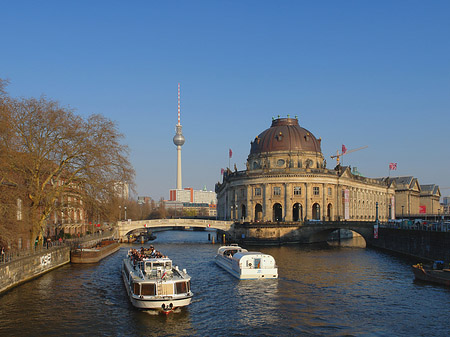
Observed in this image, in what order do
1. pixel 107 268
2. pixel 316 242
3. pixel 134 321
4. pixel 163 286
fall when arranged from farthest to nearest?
1. pixel 316 242
2. pixel 107 268
3. pixel 163 286
4. pixel 134 321

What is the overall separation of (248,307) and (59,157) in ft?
106

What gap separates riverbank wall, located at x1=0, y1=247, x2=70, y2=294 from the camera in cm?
4428

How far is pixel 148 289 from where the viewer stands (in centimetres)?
3859

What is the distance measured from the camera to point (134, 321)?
36.1m

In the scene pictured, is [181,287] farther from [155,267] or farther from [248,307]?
[248,307]

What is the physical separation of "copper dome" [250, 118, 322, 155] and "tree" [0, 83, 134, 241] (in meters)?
77.3

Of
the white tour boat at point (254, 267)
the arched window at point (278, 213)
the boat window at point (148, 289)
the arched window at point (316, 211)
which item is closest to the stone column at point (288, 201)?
the arched window at point (316, 211)

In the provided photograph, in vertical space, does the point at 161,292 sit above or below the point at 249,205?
below

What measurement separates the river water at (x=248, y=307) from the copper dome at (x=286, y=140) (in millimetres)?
74900

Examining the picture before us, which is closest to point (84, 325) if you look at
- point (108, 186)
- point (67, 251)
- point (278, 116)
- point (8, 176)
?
point (8, 176)

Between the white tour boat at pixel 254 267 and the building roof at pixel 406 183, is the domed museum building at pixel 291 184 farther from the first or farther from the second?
the white tour boat at pixel 254 267

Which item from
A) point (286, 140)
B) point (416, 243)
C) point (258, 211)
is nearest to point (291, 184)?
point (258, 211)

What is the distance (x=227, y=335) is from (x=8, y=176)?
106ft

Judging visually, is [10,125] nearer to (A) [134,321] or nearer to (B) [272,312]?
(A) [134,321]
